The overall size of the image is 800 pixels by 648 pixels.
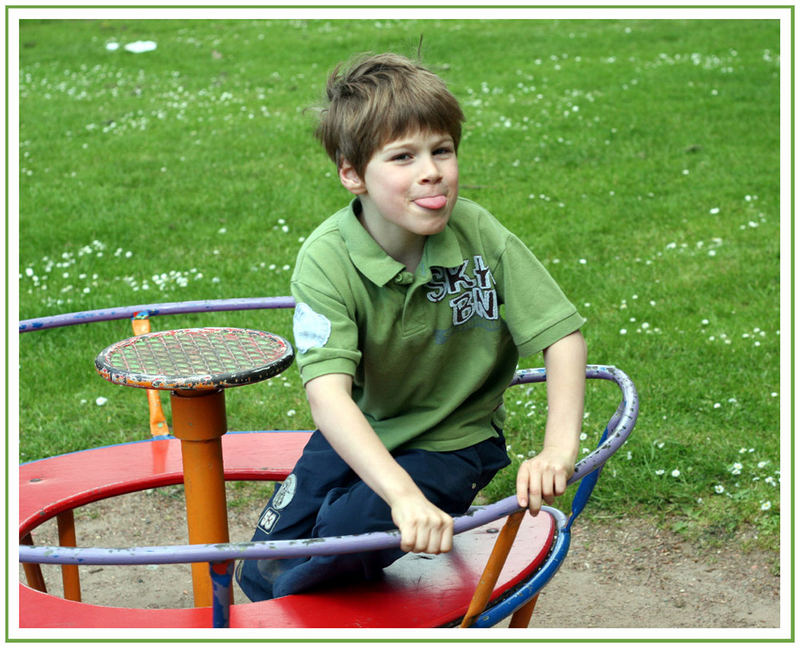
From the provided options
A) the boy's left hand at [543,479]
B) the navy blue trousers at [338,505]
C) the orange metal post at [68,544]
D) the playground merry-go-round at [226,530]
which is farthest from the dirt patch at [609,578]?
the boy's left hand at [543,479]

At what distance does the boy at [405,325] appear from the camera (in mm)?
2527

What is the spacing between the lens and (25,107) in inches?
476

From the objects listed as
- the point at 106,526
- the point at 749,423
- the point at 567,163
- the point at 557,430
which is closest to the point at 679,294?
the point at 749,423

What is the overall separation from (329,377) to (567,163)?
23.0 feet

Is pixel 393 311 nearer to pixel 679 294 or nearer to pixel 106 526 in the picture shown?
pixel 106 526

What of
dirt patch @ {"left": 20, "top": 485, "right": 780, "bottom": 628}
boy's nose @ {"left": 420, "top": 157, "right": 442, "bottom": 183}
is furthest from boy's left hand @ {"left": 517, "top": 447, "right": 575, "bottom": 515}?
dirt patch @ {"left": 20, "top": 485, "right": 780, "bottom": 628}

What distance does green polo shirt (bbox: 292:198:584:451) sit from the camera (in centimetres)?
262

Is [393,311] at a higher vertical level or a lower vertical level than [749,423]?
higher

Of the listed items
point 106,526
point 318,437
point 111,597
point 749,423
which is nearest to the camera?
point 318,437

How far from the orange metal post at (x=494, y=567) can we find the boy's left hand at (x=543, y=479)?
0.17 feet

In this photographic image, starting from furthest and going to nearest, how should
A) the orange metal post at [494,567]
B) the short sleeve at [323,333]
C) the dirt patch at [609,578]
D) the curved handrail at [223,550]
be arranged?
the dirt patch at [609,578], the short sleeve at [323,333], the orange metal post at [494,567], the curved handrail at [223,550]

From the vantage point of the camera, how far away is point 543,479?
230 cm

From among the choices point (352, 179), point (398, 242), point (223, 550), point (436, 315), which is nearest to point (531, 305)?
point (436, 315)

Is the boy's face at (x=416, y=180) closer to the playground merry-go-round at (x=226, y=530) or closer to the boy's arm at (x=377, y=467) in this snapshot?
the boy's arm at (x=377, y=467)
